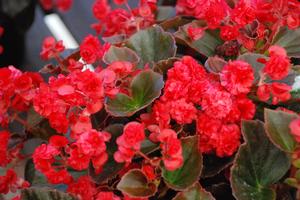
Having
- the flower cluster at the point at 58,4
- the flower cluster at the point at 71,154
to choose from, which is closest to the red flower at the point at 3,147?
the flower cluster at the point at 71,154

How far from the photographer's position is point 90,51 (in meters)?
0.71

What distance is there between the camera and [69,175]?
674mm

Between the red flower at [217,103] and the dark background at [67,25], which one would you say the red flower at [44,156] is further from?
the dark background at [67,25]

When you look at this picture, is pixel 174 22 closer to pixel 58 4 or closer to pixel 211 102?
pixel 211 102

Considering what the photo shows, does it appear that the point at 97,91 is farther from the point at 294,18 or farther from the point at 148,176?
the point at 294,18

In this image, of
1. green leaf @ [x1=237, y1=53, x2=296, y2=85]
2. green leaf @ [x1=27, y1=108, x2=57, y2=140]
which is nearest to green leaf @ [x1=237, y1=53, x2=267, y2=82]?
green leaf @ [x1=237, y1=53, x2=296, y2=85]

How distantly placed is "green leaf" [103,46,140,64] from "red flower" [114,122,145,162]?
0.52ft

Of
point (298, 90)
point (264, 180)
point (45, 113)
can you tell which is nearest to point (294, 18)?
point (298, 90)

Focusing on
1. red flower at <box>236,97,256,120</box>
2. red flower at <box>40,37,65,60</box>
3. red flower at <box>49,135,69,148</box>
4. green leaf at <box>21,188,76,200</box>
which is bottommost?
green leaf at <box>21,188,76,200</box>

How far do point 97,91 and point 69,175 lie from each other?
0.46ft

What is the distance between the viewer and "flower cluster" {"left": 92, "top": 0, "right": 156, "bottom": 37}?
0.82m

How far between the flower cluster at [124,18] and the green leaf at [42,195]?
320 mm

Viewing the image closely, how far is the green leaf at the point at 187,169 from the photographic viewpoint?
1.94 ft

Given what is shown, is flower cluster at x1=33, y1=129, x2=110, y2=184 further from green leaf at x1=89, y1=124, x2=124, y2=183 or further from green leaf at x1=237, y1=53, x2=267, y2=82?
green leaf at x1=237, y1=53, x2=267, y2=82
